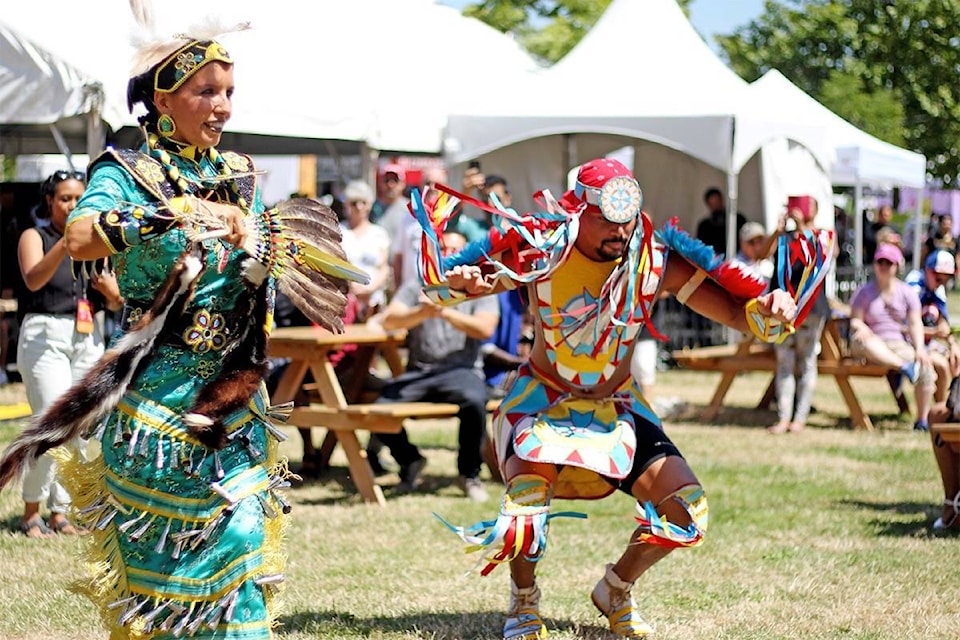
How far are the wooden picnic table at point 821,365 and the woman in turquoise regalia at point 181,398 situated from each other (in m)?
7.41

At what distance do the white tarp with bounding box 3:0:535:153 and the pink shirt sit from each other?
16.1 feet

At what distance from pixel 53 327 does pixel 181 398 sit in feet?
10.6

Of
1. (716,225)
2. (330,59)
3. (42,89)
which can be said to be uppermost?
(330,59)

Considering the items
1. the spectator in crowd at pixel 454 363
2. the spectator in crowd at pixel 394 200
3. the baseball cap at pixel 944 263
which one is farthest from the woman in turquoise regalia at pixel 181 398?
the spectator in crowd at pixel 394 200

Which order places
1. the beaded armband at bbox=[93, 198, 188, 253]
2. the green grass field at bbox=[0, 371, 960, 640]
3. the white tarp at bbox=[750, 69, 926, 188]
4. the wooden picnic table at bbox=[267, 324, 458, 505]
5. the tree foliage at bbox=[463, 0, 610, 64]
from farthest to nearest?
the tree foliage at bbox=[463, 0, 610, 64]
the white tarp at bbox=[750, 69, 926, 188]
the wooden picnic table at bbox=[267, 324, 458, 505]
the green grass field at bbox=[0, 371, 960, 640]
the beaded armband at bbox=[93, 198, 188, 253]

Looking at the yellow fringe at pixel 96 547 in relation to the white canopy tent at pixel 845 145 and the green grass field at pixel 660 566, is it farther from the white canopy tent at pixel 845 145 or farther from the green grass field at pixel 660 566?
the white canopy tent at pixel 845 145

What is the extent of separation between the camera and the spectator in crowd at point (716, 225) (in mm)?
15086

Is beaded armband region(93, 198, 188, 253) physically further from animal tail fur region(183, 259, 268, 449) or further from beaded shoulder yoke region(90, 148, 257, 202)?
animal tail fur region(183, 259, 268, 449)

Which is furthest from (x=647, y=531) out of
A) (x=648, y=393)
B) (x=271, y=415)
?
(x=648, y=393)

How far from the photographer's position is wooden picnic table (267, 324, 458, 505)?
286 inches

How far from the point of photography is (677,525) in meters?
4.57

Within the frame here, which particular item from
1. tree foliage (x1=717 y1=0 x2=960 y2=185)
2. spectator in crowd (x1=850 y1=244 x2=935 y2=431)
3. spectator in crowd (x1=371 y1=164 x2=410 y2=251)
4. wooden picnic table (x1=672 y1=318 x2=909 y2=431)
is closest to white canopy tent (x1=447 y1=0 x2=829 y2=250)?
spectator in crowd (x1=371 y1=164 x2=410 y2=251)

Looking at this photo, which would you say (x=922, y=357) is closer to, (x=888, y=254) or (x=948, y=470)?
(x=888, y=254)

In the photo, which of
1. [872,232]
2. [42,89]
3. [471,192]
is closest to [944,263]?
[471,192]
